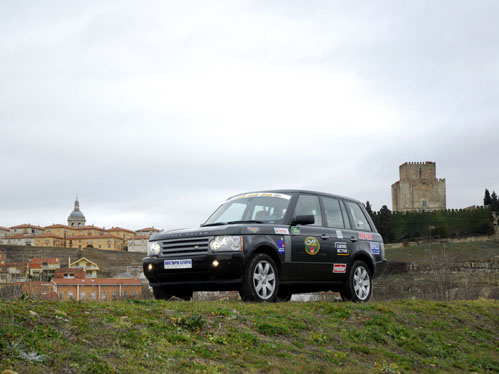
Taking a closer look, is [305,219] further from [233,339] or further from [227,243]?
[233,339]

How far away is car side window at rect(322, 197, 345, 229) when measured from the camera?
35.1 ft

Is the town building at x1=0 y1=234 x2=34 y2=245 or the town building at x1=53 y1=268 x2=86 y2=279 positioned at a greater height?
the town building at x1=0 y1=234 x2=34 y2=245

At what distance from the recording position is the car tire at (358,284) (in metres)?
10.6

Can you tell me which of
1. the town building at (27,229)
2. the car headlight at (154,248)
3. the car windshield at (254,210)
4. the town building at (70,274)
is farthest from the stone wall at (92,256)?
the car headlight at (154,248)

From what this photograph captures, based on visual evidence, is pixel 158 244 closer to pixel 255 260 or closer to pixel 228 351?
pixel 255 260

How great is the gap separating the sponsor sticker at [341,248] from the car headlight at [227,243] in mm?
2400

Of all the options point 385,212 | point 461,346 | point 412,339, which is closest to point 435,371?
point 412,339

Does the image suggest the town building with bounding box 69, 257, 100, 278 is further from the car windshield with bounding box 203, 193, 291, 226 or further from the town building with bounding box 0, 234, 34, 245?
the car windshield with bounding box 203, 193, 291, 226

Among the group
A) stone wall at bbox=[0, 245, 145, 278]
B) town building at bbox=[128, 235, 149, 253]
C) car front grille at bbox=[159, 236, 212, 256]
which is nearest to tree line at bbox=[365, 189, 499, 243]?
stone wall at bbox=[0, 245, 145, 278]

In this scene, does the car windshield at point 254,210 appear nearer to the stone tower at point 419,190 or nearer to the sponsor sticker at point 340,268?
the sponsor sticker at point 340,268

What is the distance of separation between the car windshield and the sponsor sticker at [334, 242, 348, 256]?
4.32ft

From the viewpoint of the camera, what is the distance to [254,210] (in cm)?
1002

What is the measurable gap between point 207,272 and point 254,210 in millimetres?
1756

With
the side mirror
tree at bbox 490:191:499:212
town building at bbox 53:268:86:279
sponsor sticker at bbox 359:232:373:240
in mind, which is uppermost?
tree at bbox 490:191:499:212
